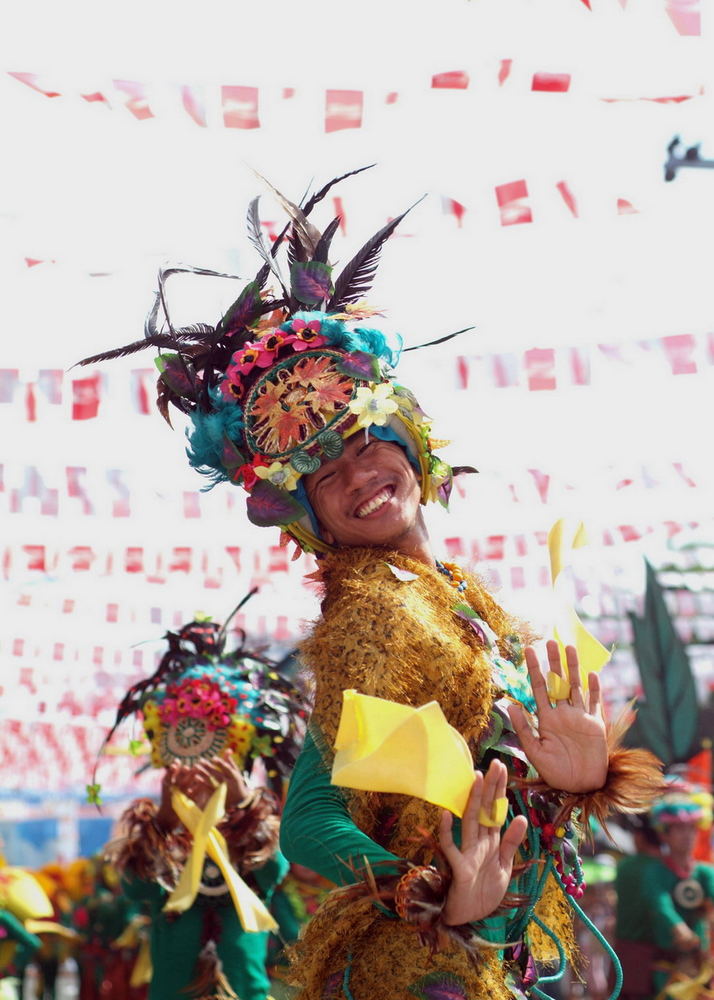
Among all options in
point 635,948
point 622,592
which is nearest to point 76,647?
point 622,592

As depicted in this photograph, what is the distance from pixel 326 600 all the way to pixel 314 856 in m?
0.55

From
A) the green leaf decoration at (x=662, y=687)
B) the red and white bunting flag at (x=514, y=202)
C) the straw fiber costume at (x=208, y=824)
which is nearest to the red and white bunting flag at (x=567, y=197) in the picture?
the red and white bunting flag at (x=514, y=202)

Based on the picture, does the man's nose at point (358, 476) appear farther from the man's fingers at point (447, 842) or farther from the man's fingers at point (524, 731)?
the man's fingers at point (447, 842)

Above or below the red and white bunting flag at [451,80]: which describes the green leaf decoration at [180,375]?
below

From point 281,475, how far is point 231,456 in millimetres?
182

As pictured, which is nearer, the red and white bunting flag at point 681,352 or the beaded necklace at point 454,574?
the beaded necklace at point 454,574

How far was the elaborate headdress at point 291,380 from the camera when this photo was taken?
2.72 metres

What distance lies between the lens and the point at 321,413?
2.71m

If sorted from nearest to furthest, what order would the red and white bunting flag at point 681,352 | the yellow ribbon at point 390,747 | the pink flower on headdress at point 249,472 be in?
the yellow ribbon at point 390,747 < the pink flower on headdress at point 249,472 < the red and white bunting flag at point 681,352

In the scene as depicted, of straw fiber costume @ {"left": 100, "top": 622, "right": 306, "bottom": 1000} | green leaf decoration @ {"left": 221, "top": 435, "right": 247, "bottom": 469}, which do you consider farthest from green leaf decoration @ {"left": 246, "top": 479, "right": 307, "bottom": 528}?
straw fiber costume @ {"left": 100, "top": 622, "right": 306, "bottom": 1000}

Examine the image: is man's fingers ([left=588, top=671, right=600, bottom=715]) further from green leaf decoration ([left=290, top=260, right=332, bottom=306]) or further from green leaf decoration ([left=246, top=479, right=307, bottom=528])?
green leaf decoration ([left=290, top=260, right=332, bottom=306])

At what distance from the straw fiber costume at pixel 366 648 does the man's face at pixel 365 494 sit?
3cm

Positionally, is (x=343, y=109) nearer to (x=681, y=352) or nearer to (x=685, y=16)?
(x=685, y=16)

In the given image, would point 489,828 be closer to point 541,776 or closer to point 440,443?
point 541,776
